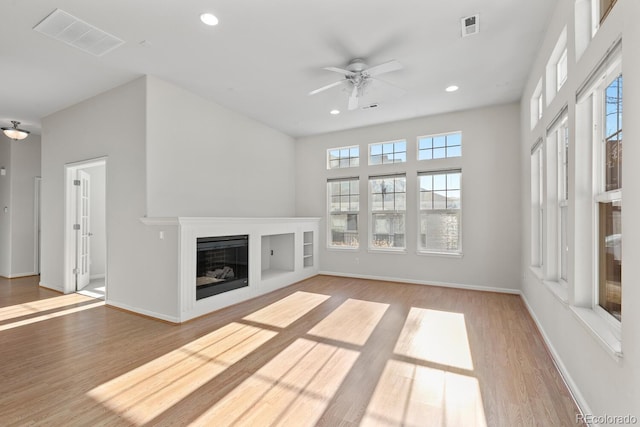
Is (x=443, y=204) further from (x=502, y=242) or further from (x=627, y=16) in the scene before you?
(x=627, y=16)

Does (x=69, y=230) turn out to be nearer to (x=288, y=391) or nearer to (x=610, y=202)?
(x=288, y=391)

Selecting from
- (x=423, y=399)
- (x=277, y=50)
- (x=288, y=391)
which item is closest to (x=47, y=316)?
(x=288, y=391)

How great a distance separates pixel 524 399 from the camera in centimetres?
208

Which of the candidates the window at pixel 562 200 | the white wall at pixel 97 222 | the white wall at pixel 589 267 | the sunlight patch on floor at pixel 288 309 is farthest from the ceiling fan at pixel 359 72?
the white wall at pixel 97 222

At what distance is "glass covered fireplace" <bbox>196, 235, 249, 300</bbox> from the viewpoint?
3938 mm

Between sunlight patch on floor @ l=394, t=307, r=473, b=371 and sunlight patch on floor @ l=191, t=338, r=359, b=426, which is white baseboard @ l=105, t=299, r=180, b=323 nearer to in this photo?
sunlight patch on floor @ l=191, t=338, r=359, b=426

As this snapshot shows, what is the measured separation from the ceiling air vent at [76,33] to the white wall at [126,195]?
73cm

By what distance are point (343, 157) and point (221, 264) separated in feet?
11.8

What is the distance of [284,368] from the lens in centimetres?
250

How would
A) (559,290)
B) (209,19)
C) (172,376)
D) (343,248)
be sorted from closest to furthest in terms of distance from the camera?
1. (172,376)
2. (559,290)
3. (209,19)
4. (343,248)

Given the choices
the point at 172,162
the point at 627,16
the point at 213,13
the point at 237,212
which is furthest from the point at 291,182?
the point at 627,16

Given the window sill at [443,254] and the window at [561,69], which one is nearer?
the window at [561,69]

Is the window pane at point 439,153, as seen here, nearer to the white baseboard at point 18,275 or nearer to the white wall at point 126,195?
the white wall at point 126,195

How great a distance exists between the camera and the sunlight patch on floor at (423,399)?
6.14 feet
